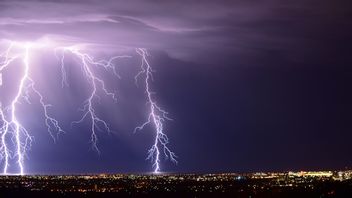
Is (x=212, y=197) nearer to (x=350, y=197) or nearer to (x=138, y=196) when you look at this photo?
(x=138, y=196)

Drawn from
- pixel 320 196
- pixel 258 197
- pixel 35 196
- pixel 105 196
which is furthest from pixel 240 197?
pixel 35 196

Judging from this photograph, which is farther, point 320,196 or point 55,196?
point 55,196

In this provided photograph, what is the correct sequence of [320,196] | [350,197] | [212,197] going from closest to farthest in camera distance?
[350,197], [320,196], [212,197]

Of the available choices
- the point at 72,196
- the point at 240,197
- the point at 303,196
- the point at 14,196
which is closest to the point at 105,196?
the point at 72,196

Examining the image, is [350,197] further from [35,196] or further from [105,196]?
[35,196]

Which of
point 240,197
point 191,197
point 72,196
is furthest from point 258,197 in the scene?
point 72,196

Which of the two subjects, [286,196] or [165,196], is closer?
[286,196]

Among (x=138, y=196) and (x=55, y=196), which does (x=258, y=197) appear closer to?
(x=138, y=196)

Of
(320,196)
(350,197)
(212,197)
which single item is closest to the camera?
(350,197)
